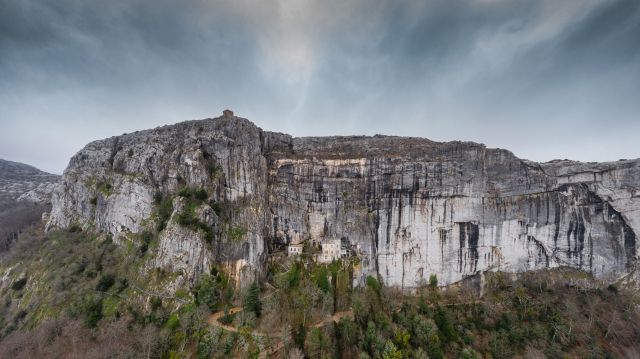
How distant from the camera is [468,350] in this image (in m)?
24.5

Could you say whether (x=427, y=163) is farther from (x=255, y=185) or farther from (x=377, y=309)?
(x=255, y=185)

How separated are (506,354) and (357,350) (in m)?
18.0

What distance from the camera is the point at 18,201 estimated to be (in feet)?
212

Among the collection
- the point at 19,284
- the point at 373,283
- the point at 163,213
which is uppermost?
the point at 163,213

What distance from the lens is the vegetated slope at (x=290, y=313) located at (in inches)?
863

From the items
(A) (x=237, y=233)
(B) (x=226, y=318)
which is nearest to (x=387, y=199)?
(A) (x=237, y=233)

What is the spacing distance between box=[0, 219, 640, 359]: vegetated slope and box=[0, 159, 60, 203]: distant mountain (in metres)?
50.7

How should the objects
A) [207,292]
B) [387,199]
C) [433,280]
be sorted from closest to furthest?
[207,292] < [433,280] < [387,199]

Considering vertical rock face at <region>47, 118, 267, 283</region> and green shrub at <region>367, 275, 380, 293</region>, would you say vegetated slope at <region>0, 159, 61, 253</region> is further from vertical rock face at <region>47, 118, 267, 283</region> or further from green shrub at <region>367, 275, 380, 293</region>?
green shrub at <region>367, 275, 380, 293</region>

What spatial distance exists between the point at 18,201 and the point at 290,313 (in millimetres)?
97318

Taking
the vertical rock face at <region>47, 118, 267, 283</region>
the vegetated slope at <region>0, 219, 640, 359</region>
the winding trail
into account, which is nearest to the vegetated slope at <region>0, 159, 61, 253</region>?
the vertical rock face at <region>47, 118, 267, 283</region>

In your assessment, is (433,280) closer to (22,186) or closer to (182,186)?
(182,186)

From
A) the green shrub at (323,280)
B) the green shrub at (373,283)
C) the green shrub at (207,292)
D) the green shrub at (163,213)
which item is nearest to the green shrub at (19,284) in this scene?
the green shrub at (163,213)

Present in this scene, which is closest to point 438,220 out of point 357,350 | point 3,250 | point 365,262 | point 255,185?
point 365,262
